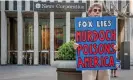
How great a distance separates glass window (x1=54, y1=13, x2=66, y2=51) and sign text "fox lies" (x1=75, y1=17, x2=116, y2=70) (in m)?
30.6

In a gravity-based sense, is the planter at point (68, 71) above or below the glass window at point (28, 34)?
below

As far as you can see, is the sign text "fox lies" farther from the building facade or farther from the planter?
the building facade

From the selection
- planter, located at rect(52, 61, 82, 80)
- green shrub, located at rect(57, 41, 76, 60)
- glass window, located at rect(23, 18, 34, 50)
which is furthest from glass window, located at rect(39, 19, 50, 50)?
planter, located at rect(52, 61, 82, 80)

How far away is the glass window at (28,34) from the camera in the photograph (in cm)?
3709

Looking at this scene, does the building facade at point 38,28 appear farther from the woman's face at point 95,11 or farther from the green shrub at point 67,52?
the woman's face at point 95,11

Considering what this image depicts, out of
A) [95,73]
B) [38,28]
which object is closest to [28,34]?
[38,28]

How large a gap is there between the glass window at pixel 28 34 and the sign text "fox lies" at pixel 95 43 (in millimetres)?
31109

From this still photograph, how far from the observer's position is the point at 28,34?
1473 inches

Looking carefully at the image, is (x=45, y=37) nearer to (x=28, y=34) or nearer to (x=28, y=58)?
(x=28, y=34)

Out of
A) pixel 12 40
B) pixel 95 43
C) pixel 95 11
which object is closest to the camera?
A: pixel 95 11

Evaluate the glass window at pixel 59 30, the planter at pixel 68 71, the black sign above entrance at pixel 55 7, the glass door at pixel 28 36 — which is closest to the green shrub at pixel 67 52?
the planter at pixel 68 71

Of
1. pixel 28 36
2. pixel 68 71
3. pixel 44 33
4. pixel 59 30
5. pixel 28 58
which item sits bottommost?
pixel 28 58

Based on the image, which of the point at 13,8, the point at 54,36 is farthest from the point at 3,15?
the point at 54,36

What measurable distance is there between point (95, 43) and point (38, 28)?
101 feet
